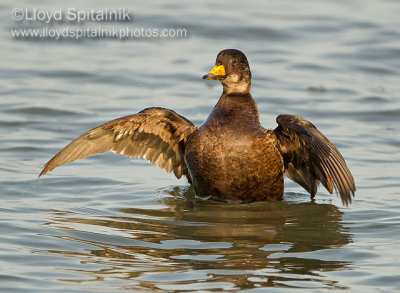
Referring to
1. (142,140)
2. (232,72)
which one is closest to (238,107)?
(232,72)

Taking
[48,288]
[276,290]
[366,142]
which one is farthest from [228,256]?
[366,142]

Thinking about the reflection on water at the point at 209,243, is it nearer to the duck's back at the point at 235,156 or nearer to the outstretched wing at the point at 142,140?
the duck's back at the point at 235,156

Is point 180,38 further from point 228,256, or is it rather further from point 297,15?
point 228,256

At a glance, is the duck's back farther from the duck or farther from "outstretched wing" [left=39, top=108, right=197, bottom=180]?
"outstretched wing" [left=39, top=108, right=197, bottom=180]

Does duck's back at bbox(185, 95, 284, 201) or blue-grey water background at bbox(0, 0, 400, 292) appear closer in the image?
blue-grey water background at bbox(0, 0, 400, 292)

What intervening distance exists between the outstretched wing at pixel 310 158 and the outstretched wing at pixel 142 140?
0.90m

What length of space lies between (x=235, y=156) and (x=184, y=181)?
147 cm

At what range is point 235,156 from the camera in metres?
7.50

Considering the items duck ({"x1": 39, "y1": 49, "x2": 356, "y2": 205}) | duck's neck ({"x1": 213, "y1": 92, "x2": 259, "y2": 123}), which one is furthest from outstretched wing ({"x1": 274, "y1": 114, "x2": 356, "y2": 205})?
duck's neck ({"x1": 213, "y1": 92, "x2": 259, "y2": 123})

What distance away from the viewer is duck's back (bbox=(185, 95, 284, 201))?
752cm

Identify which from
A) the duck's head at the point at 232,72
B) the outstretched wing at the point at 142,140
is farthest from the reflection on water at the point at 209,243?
the duck's head at the point at 232,72

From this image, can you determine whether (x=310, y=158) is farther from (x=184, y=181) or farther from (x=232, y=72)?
(x=184, y=181)

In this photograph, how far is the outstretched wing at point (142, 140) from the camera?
7.87 meters

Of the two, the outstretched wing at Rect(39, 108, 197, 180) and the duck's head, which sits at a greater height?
the duck's head
